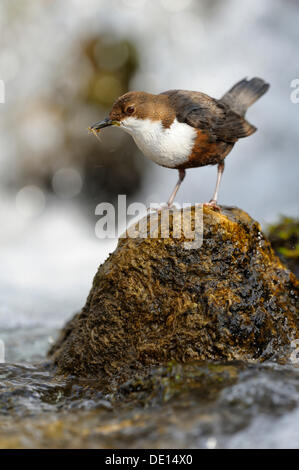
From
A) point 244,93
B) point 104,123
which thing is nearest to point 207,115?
point 104,123

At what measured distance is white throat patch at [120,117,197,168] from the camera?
3039 millimetres

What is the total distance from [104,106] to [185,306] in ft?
21.1

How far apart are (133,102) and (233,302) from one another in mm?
1416

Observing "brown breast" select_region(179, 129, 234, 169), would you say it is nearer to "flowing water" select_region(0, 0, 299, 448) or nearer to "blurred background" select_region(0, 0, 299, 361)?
"flowing water" select_region(0, 0, 299, 448)

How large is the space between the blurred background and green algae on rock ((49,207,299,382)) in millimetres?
5307

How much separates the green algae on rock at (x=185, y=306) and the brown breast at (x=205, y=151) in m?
0.38

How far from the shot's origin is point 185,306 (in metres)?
2.82

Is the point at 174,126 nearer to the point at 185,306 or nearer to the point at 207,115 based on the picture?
the point at 207,115

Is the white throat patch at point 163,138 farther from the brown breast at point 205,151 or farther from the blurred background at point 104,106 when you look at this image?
the blurred background at point 104,106

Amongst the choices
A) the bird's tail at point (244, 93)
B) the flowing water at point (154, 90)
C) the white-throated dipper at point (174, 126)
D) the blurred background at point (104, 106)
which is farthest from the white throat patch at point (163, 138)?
the blurred background at point (104, 106)

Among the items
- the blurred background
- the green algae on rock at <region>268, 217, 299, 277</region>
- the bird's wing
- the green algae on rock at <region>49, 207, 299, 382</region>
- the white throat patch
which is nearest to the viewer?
the green algae on rock at <region>49, 207, 299, 382</region>

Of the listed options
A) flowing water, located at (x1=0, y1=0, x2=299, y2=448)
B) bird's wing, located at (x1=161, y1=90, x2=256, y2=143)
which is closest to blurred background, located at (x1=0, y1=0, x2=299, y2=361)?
flowing water, located at (x1=0, y1=0, x2=299, y2=448)

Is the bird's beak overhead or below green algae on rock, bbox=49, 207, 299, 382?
overhead

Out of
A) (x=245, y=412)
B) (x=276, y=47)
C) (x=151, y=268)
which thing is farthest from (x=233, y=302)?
(x=276, y=47)
